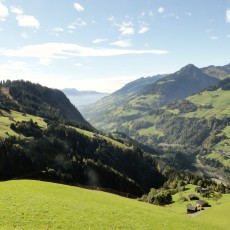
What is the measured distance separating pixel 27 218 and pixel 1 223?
4663 mm

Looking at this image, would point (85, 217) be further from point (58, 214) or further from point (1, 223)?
point (1, 223)

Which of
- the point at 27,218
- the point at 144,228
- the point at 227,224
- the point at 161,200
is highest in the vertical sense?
the point at 27,218

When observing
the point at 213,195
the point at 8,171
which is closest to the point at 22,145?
the point at 8,171

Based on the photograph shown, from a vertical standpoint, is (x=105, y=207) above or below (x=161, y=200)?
above

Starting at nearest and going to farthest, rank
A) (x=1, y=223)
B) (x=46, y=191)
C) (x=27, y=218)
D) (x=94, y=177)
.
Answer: (x=1, y=223), (x=27, y=218), (x=46, y=191), (x=94, y=177)

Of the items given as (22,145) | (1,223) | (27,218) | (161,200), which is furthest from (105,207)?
(22,145)

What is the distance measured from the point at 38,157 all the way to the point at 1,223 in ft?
456

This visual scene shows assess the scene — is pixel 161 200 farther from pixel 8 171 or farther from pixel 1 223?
pixel 1 223

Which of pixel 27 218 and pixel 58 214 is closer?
pixel 27 218

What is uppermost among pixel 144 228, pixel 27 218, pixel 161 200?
pixel 27 218

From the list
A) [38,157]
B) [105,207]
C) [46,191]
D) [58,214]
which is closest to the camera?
[58,214]

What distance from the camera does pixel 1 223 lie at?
139 ft

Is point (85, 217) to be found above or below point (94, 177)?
above

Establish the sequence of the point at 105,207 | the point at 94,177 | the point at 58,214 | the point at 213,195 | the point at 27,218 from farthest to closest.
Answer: the point at 94,177
the point at 213,195
the point at 105,207
the point at 58,214
the point at 27,218
